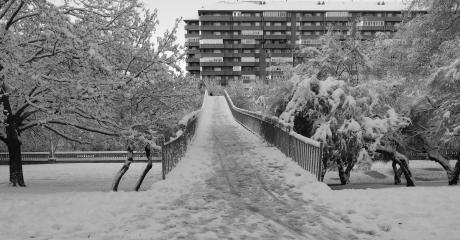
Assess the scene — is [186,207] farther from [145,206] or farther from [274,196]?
[274,196]

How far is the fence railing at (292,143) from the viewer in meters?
9.81

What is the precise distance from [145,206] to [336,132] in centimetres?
859

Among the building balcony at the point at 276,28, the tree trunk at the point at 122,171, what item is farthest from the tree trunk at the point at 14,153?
the building balcony at the point at 276,28

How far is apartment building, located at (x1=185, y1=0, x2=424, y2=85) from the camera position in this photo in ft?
353

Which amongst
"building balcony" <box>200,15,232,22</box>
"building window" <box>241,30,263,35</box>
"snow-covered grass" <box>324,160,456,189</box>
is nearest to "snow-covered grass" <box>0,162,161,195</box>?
"snow-covered grass" <box>324,160,456,189</box>

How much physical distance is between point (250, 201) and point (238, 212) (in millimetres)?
847

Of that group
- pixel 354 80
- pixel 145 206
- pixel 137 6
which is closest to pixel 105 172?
pixel 137 6

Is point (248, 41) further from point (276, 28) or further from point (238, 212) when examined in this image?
point (238, 212)

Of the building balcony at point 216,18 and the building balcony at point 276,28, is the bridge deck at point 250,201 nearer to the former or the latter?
the building balcony at point 276,28

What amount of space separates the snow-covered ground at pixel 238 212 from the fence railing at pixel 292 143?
0.51 m

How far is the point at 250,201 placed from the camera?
7.88m

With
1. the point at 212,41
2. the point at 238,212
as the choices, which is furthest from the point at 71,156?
the point at 212,41

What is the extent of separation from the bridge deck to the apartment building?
314 feet

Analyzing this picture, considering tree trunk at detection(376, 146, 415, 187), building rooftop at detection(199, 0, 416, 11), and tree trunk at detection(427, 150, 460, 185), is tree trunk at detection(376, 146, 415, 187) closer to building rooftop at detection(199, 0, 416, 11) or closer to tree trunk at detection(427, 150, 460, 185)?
tree trunk at detection(427, 150, 460, 185)
